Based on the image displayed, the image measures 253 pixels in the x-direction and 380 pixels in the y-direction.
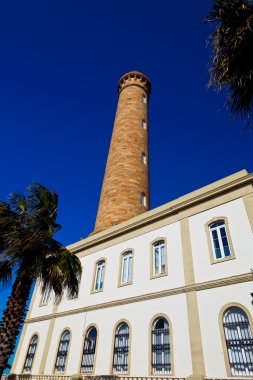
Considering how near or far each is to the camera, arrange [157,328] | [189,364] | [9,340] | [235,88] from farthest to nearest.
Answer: [157,328] < [189,364] < [9,340] < [235,88]

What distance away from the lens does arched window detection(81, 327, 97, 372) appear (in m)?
13.1

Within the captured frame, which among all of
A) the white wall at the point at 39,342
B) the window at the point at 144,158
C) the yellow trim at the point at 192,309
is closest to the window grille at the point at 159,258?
the yellow trim at the point at 192,309

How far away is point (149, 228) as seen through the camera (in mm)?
14992

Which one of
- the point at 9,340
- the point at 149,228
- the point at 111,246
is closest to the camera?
the point at 9,340

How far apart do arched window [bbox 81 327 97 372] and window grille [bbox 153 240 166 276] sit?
440cm

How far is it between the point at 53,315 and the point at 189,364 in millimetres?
9517

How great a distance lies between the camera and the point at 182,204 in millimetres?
13836

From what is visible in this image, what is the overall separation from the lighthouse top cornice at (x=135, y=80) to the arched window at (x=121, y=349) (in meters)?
25.3

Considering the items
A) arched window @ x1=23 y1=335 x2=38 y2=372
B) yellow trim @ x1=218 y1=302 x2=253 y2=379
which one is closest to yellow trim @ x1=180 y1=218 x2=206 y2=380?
yellow trim @ x1=218 y1=302 x2=253 y2=379

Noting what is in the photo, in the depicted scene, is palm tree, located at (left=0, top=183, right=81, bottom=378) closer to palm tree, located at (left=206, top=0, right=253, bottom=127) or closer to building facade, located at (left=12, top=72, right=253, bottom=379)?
building facade, located at (left=12, top=72, right=253, bottom=379)

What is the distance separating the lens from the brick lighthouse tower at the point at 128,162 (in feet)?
67.9

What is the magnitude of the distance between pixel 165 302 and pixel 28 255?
6.03 meters

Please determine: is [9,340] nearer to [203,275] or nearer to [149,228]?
[203,275]

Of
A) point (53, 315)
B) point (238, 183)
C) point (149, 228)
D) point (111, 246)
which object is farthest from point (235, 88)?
point (53, 315)
